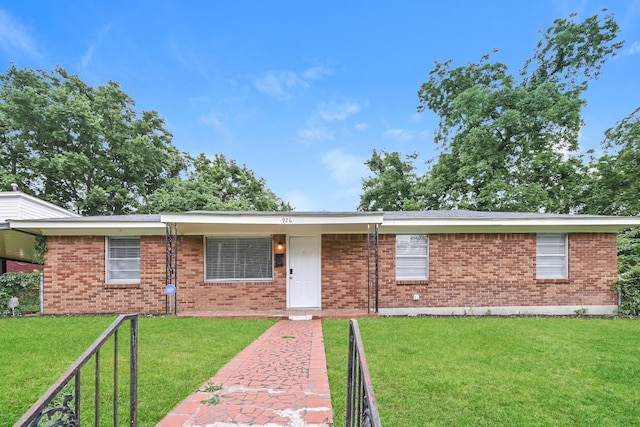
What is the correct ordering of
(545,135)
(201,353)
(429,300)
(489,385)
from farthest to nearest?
(545,135) → (429,300) → (201,353) → (489,385)

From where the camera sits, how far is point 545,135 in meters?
18.3

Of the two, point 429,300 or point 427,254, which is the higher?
point 427,254

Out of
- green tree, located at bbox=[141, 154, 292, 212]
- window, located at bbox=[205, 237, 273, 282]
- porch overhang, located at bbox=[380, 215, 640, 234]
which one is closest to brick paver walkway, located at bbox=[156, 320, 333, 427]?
window, located at bbox=[205, 237, 273, 282]

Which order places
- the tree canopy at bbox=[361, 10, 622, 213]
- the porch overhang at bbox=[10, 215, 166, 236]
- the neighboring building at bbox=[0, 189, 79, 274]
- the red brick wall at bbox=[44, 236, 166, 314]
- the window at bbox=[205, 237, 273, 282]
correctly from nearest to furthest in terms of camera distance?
the porch overhang at bbox=[10, 215, 166, 236], the red brick wall at bbox=[44, 236, 166, 314], the window at bbox=[205, 237, 273, 282], the neighboring building at bbox=[0, 189, 79, 274], the tree canopy at bbox=[361, 10, 622, 213]

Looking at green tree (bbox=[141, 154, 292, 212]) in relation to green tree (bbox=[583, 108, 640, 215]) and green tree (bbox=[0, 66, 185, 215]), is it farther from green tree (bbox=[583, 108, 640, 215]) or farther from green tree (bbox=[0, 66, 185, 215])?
green tree (bbox=[583, 108, 640, 215])

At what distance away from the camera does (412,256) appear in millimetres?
9312

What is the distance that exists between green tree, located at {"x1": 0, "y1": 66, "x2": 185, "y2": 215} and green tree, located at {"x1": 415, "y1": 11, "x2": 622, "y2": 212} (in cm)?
1843

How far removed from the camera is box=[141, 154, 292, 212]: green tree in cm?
1894

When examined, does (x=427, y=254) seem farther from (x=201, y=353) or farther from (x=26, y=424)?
(x=26, y=424)

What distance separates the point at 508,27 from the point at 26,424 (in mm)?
22242

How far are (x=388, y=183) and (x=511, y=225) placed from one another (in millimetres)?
12316

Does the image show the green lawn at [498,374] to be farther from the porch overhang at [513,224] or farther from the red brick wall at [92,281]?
the red brick wall at [92,281]

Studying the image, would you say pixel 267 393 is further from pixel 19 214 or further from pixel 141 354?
pixel 19 214

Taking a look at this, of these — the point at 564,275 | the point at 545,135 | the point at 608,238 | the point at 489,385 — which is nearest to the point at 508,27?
the point at 545,135
